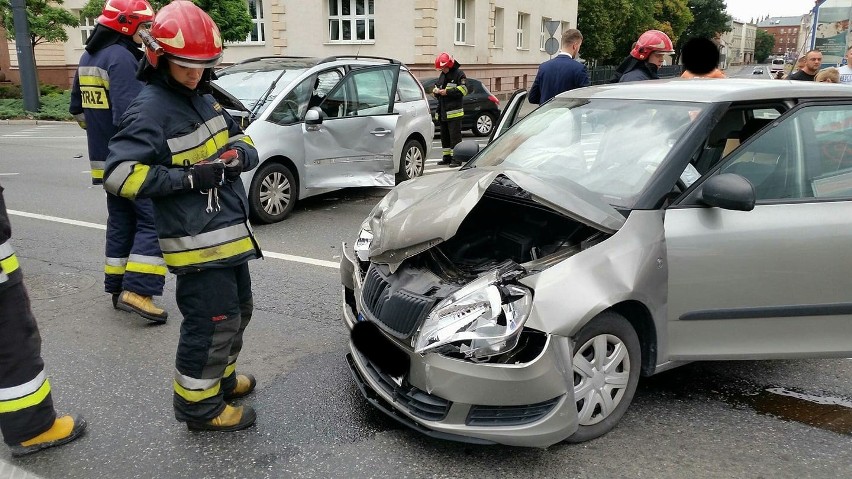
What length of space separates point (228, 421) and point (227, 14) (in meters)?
22.9

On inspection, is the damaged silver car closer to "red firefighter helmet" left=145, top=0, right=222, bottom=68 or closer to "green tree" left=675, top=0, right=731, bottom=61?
"red firefighter helmet" left=145, top=0, right=222, bottom=68

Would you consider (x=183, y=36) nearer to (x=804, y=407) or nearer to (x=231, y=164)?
(x=231, y=164)

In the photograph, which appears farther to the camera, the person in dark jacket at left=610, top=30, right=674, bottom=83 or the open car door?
the open car door

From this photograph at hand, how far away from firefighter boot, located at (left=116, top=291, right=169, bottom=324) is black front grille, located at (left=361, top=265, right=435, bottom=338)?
1.97m

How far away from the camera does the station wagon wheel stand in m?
16.6

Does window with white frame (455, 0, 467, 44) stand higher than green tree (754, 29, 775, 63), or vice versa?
green tree (754, 29, 775, 63)

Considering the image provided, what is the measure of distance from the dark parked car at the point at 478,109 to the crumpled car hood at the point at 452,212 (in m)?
13.1

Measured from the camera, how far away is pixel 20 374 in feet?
9.73

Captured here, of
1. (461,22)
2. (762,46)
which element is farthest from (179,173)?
(762,46)

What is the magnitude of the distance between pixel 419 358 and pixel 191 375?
1.05 meters

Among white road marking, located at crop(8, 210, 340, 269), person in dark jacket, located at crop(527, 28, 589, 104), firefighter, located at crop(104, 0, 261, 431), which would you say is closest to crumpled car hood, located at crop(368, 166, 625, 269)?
firefighter, located at crop(104, 0, 261, 431)

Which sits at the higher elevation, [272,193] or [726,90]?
[726,90]

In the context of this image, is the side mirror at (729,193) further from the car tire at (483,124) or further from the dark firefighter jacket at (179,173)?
the car tire at (483,124)

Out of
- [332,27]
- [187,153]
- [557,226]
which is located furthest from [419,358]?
[332,27]
